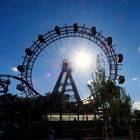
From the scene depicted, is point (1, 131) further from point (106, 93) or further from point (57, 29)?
point (57, 29)

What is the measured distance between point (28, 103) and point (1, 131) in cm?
1978

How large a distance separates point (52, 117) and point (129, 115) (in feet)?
97.9

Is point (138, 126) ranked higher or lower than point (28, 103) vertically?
lower

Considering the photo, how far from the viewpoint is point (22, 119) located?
53.0 metres

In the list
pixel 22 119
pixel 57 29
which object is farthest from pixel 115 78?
pixel 22 119

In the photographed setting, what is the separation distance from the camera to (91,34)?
175 ft

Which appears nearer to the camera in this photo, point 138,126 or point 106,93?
point 106,93

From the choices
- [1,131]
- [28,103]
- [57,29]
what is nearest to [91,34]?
[57,29]

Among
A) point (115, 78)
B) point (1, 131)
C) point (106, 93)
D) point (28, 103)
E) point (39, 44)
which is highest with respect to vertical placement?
point (39, 44)

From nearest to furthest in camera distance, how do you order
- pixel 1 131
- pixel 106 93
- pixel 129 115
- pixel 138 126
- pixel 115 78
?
pixel 106 93 < pixel 129 115 < pixel 1 131 < pixel 138 126 < pixel 115 78

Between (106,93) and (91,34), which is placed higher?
(91,34)

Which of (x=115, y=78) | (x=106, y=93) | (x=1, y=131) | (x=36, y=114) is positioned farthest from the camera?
(x=36, y=114)

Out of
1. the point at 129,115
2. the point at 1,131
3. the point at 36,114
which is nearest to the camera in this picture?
the point at 129,115

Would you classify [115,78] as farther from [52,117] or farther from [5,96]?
[5,96]
